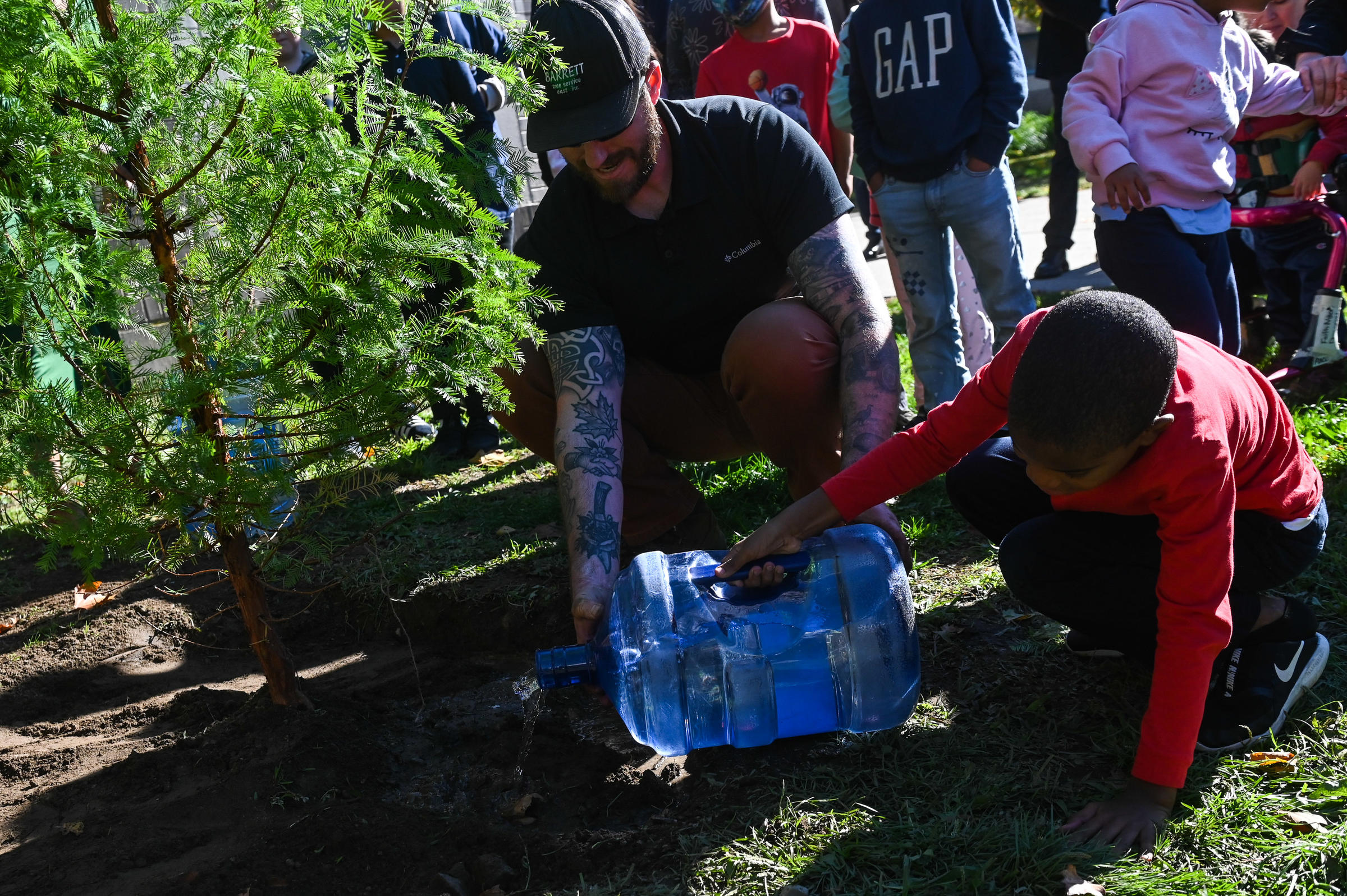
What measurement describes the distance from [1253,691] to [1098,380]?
90 cm

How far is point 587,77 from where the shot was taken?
261 cm

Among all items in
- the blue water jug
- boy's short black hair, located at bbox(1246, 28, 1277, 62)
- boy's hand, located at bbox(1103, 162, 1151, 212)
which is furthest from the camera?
boy's short black hair, located at bbox(1246, 28, 1277, 62)

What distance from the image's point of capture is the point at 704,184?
2.93 metres

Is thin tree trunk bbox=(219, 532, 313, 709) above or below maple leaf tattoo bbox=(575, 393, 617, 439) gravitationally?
below

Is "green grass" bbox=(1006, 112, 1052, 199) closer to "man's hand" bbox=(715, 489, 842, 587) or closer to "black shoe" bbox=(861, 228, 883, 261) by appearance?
"black shoe" bbox=(861, 228, 883, 261)

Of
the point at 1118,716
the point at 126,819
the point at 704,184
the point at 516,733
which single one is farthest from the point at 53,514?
the point at 1118,716

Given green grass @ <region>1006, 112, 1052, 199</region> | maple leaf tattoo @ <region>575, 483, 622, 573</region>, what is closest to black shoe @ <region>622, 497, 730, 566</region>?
maple leaf tattoo @ <region>575, 483, 622, 573</region>

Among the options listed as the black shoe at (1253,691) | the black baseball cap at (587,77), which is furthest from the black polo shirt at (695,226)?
the black shoe at (1253,691)

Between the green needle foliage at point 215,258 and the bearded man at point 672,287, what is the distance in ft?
1.80

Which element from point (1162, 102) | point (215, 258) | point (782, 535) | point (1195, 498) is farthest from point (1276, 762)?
point (215, 258)

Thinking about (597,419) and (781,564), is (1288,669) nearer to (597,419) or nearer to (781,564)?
(781,564)

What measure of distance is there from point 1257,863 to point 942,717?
2.29 feet

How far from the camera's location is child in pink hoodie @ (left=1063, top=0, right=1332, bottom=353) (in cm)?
331

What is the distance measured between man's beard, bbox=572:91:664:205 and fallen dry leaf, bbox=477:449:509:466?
197 cm
